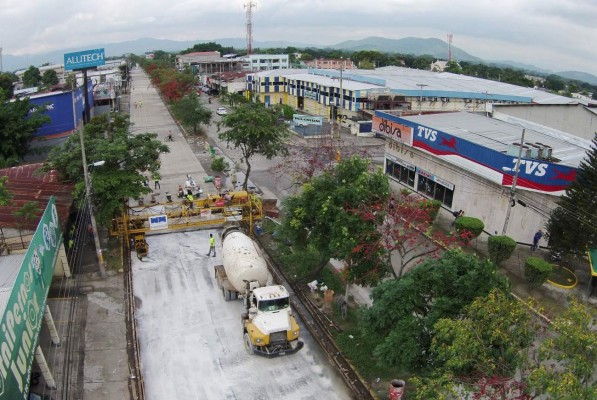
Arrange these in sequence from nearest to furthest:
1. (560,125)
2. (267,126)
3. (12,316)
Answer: (12,316) < (267,126) < (560,125)

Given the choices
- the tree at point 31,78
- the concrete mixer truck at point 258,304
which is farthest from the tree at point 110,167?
the tree at point 31,78

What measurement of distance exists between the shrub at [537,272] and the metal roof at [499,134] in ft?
23.0

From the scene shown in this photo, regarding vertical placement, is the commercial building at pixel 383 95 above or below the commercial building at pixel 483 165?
above

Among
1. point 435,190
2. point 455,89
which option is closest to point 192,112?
point 435,190

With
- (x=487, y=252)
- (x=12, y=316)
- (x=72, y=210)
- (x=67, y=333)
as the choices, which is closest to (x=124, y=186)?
(x=72, y=210)

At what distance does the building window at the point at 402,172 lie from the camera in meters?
37.2

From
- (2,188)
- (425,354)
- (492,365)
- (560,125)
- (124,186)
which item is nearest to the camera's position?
(492,365)

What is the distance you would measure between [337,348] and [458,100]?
183 feet

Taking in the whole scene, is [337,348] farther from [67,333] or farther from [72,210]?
[72,210]

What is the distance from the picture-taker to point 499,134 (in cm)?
3331

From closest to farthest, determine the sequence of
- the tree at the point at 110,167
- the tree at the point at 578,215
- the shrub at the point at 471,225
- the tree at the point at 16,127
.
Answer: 1. the tree at the point at 578,215
2. the tree at the point at 110,167
3. the shrub at the point at 471,225
4. the tree at the point at 16,127

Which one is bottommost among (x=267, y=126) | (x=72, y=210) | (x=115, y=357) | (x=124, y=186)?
(x=115, y=357)

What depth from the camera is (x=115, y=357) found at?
17766 millimetres

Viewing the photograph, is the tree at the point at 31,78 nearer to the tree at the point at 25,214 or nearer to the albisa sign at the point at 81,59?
the albisa sign at the point at 81,59
